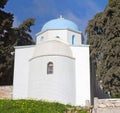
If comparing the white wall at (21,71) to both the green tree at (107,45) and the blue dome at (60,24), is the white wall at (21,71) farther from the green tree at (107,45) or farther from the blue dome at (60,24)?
the green tree at (107,45)

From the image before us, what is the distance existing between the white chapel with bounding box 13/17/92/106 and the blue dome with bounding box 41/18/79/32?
1.13 metres

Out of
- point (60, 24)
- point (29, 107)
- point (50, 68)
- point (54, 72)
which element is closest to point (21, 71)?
point (50, 68)

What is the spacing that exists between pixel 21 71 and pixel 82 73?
466 cm

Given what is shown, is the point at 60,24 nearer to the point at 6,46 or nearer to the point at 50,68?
the point at 50,68

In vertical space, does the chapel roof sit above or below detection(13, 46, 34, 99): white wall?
above

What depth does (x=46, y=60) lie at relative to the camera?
72.9ft

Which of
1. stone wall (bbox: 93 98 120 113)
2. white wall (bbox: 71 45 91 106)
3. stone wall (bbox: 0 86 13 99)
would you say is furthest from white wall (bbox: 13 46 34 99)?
stone wall (bbox: 93 98 120 113)

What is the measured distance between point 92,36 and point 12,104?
1620cm

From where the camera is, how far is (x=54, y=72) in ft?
71.8

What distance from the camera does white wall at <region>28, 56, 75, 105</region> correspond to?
70.2 feet

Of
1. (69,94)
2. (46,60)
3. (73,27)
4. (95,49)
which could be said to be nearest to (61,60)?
(46,60)

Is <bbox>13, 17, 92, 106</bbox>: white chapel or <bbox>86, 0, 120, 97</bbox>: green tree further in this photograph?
<bbox>86, 0, 120, 97</bbox>: green tree

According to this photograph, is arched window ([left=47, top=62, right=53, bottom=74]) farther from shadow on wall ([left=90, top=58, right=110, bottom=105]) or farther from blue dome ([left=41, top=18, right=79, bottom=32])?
shadow on wall ([left=90, top=58, right=110, bottom=105])

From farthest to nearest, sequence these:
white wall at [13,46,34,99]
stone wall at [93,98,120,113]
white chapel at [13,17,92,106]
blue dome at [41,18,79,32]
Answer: blue dome at [41,18,79,32] → white wall at [13,46,34,99] → white chapel at [13,17,92,106] → stone wall at [93,98,120,113]
